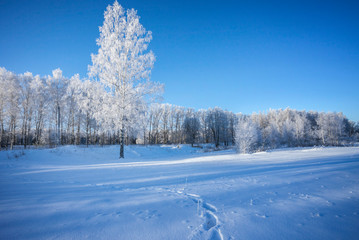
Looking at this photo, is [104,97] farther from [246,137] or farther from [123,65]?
[246,137]

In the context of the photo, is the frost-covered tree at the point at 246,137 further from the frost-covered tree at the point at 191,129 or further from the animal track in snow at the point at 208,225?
the frost-covered tree at the point at 191,129

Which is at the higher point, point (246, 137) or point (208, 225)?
point (246, 137)

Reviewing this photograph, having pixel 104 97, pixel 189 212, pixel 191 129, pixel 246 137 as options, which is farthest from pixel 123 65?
pixel 191 129

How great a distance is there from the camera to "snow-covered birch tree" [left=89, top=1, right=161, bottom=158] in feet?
38.3

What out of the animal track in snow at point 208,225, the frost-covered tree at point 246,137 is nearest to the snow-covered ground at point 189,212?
the animal track in snow at point 208,225

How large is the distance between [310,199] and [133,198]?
10.8 ft

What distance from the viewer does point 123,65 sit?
1217cm

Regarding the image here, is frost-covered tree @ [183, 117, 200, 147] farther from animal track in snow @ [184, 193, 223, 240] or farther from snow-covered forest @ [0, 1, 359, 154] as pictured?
animal track in snow @ [184, 193, 223, 240]

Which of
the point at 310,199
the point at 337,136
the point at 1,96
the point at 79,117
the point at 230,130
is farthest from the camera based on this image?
the point at 230,130

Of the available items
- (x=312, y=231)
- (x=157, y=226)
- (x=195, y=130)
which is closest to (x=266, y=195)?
(x=312, y=231)

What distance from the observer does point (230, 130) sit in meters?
A: 59.7

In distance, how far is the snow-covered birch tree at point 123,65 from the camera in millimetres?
11680

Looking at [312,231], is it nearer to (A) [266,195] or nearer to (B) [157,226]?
(A) [266,195]

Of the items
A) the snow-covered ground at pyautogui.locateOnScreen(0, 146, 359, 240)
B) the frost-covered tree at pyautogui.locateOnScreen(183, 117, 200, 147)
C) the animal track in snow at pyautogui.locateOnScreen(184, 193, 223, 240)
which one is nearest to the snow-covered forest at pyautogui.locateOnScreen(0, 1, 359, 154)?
the snow-covered ground at pyautogui.locateOnScreen(0, 146, 359, 240)
